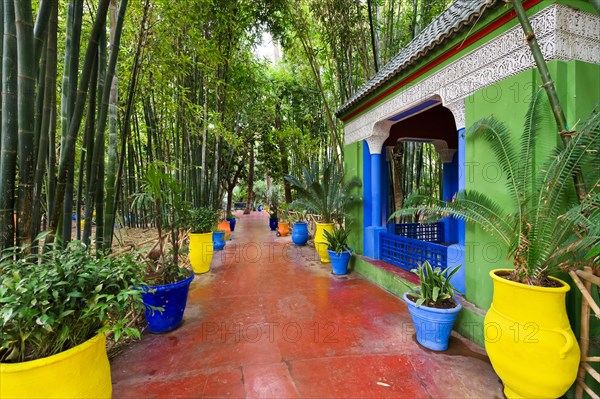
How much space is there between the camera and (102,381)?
145 centimetres

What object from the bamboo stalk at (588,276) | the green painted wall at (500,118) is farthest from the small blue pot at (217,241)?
the bamboo stalk at (588,276)

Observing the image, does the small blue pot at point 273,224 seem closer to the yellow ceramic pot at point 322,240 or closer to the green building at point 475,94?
the yellow ceramic pot at point 322,240

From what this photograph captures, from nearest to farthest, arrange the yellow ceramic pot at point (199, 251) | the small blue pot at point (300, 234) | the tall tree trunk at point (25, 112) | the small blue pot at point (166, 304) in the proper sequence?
1. the tall tree trunk at point (25, 112)
2. the small blue pot at point (166, 304)
3. the yellow ceramic pot at point (199, 251)
4. the small blue pot at point (300, 234)

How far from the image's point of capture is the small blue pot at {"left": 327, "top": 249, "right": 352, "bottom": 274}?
4.26 metres

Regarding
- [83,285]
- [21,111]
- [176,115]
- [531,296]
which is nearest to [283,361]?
[83,285]

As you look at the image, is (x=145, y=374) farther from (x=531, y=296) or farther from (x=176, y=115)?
(x=176, y=115)

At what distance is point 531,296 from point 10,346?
2.78 metres

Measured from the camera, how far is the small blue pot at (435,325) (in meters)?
2.15

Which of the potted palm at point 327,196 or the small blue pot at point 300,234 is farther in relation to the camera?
the small blue pot at point 300,234

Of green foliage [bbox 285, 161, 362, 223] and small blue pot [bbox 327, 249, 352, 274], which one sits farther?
green foliage [bbox 285, 161, 362, 223]

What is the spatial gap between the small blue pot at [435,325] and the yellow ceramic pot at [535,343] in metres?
0.48

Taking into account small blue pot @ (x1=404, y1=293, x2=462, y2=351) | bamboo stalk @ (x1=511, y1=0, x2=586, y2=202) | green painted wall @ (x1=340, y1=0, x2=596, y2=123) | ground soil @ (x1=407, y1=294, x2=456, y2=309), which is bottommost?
small blue pot @ (x1=404, y1=293, x2=462, y2=351)

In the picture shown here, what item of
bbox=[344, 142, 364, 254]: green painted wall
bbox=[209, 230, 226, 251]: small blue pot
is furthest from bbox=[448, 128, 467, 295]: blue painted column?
bbox=[209, 230, 226, 251]: small blue pot

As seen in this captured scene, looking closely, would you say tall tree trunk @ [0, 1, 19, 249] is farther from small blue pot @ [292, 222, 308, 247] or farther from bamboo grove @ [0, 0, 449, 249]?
small blue pot @ [292, 222, 308, 247]
